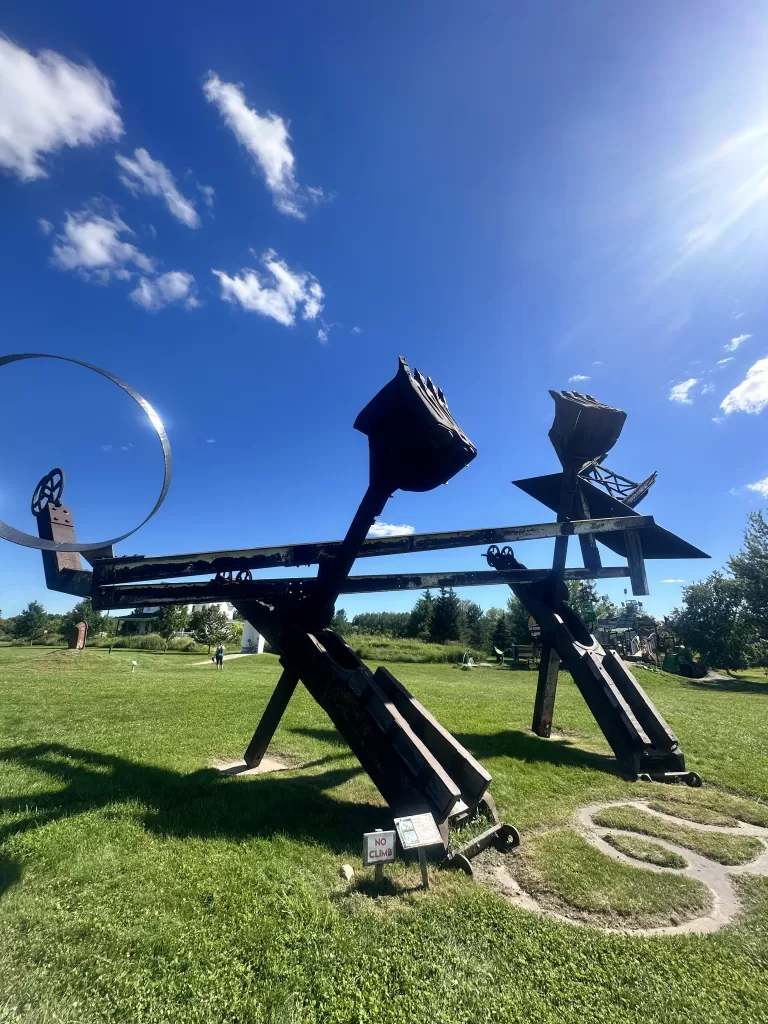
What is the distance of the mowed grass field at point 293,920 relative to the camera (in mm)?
2752

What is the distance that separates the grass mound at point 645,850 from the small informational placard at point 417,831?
7.41ft

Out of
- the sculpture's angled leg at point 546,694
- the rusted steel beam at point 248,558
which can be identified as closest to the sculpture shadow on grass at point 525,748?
the sculpture's angled leg at point 546,694

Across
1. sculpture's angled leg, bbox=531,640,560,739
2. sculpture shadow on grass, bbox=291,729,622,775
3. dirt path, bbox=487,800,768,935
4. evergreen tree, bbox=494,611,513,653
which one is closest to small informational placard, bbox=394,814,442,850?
dirt path, bbox=487,800,768,935

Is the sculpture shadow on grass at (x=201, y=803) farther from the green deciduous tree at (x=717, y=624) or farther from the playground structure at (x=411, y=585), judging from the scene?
the green deciduous tree at (x=717, y=624)

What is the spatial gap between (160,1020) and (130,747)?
7.35 metres

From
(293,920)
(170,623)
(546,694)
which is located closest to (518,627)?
(170,623)

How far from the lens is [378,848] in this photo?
382 centimetres

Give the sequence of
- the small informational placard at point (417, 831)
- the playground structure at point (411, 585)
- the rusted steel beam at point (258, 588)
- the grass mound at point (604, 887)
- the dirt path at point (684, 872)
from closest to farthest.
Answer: the dirt path at point (684, 872) < the grass mound at point (604, 887) < the small informational placard at point (417, 831) < the playground structure at point (411, 585) < the rusted steel beam at point (258, 588)

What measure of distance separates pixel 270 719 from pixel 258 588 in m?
2.34

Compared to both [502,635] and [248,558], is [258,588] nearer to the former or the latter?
[248,558]

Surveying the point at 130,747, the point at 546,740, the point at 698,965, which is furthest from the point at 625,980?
the point at 130,747

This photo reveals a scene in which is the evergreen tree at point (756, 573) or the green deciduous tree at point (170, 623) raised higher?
the evergreen tree at point (756, 573)

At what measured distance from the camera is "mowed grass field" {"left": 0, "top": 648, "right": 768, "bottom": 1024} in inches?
108

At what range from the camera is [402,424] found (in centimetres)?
395
